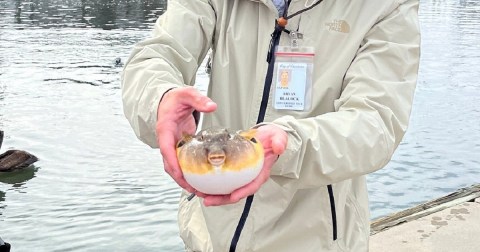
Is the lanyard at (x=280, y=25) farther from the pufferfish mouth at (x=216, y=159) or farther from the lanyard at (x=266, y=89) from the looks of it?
the pufferfish mouth at (x=216, y=159)

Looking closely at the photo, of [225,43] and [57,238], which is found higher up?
[225,43]

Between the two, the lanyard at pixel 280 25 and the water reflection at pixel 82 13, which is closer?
the lanyard at pixel 280 25

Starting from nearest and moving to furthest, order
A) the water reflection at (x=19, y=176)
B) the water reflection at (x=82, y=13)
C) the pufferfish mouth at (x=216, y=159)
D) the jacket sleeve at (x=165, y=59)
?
1. the pufferfish mouth at (x=216, y=159)
2. the jacket sleeve at (x=165, y=59)
3. the water reflection at (x=19, y=176)
4. the water reflection at (x=82, y=13)

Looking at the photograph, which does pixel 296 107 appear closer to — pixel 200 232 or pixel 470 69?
pixel 200 232

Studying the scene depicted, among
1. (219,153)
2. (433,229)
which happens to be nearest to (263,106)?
(219,153)

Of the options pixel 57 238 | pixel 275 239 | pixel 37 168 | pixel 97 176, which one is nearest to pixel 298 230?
pixel 275 239

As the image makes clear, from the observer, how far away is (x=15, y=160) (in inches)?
483

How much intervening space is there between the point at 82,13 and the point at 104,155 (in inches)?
1188

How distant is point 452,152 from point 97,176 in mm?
6631

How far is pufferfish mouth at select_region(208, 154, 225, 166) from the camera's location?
1.65 meters

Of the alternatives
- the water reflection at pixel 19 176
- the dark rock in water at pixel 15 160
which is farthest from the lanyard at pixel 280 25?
the dark rock in water at pixel 15 160

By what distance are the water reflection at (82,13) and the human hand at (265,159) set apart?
33.5 meters

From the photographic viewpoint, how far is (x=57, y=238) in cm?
909

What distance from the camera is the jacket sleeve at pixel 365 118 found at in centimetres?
189
